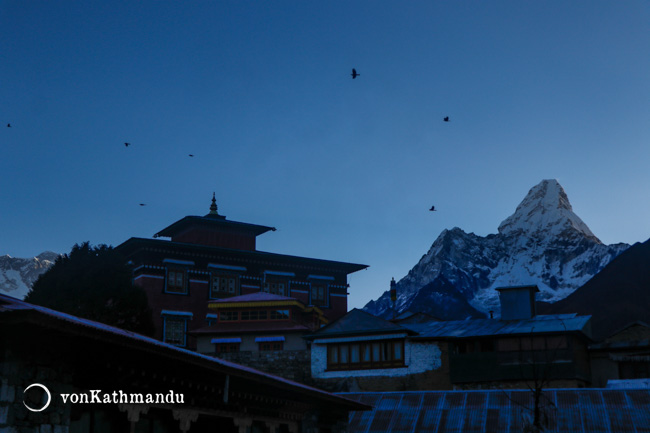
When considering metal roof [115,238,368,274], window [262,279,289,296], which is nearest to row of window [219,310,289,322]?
metal roof [115,238,368,274]

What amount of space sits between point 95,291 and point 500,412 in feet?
102

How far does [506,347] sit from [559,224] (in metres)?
140

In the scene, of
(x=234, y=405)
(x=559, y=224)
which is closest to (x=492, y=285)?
(x=559, y=224)

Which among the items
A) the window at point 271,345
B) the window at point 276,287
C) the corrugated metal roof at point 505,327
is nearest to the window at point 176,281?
the window at point 276,287

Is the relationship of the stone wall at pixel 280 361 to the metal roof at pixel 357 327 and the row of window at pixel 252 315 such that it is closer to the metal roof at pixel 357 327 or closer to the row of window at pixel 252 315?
the metal roof at pixel 357 327

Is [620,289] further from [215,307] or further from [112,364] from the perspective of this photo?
[112,364]

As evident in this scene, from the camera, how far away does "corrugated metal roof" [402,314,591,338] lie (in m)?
48.6

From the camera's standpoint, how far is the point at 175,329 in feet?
192

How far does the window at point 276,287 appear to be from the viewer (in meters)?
63.6

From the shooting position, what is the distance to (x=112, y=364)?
15.7 metres

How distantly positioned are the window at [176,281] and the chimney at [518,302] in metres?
25.2

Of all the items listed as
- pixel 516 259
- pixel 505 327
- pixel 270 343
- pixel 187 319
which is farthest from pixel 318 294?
pixel 516 259

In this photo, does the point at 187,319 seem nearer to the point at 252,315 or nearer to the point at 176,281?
the point at 176,281

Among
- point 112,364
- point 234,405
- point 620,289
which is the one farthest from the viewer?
point 620,289
